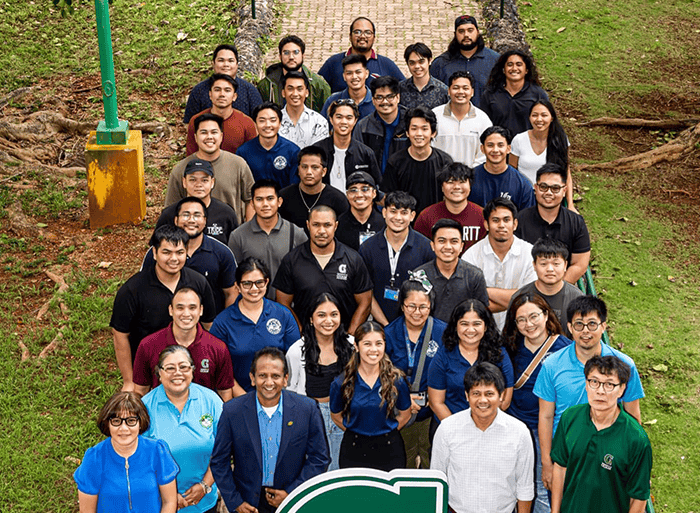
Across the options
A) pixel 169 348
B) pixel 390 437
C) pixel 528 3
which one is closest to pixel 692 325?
pixel 390 437

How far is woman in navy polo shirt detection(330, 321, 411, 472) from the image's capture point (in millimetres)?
6422

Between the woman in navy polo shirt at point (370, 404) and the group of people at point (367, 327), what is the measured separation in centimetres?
1

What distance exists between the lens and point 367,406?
643 cm

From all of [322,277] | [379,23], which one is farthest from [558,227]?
[379,23]

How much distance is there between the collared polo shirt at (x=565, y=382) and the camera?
6.26 m

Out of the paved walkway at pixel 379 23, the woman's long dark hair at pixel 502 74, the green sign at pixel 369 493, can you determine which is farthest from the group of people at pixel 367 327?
the paved walkway at pixel 379 23

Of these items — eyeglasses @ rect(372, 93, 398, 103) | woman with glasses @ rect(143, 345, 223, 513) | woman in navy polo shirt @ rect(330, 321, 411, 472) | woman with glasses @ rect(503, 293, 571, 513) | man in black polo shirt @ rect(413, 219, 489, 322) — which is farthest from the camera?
eyeglasses @ rect(372, 93, 398, 103)

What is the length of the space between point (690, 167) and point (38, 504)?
10.4 metres

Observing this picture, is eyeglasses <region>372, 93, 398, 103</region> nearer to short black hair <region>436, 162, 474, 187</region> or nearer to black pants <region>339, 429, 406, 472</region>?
short black hair <region>436, 162, 474, 187</region>

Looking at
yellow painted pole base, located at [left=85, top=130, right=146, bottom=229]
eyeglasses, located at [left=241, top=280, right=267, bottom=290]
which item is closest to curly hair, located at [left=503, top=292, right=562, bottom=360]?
eyeglasses, located at [left=241, top=280, right=267, bottom=290]

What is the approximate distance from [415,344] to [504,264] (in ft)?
4.55

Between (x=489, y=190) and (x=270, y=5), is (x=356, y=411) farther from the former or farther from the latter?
(x=270, y=5)

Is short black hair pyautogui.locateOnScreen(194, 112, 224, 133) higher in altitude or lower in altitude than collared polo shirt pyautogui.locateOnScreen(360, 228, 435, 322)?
higher

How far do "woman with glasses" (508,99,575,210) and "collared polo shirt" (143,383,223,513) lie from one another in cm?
446
